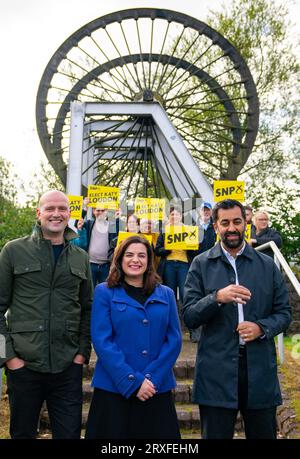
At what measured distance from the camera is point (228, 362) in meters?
2.97

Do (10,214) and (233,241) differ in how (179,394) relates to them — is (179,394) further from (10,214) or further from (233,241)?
(10,214)

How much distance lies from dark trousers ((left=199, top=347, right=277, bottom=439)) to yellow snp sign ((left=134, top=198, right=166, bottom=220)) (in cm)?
419

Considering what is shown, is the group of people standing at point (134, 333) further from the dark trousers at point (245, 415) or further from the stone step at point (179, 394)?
the stone step at point (179, 394)

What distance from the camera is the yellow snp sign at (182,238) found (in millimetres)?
6408

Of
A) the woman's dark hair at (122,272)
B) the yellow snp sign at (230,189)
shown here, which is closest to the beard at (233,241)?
the woman's dark hair at (122,272)

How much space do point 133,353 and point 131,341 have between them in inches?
2.5

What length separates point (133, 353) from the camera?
3004 millimetres

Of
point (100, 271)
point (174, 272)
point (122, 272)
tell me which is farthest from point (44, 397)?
point (174, 272)

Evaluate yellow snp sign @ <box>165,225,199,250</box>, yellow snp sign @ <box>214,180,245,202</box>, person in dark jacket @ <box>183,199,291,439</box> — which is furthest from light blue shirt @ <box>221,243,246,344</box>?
yellow snp sign @ <box>214,180,245,202</box>

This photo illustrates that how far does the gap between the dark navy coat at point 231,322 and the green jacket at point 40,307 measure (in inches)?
25.7
